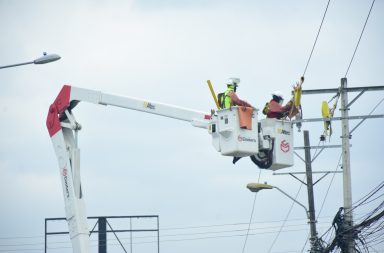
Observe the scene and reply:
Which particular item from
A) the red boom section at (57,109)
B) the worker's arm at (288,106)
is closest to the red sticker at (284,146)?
the worker's arm at (288,106)

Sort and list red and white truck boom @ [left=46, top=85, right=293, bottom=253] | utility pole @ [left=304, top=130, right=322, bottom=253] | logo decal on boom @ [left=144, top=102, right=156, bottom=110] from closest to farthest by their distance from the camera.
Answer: red and white truck boom @ [left=46, top=85, right=293, bottom=253] < logo decal on boom @ [left=144, top=102, right=156, bottom=110] < utility pole @ [left=304, top=130, right=322, bottom=253]

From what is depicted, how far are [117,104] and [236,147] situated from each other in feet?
13.0

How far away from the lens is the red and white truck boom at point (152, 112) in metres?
19.2

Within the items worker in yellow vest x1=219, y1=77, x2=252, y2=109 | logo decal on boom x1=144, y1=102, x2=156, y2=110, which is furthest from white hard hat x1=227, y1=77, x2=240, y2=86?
logo decal on boom x1=144, y1=102, x2=156, y2=110

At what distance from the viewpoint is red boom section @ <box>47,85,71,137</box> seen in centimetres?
2186

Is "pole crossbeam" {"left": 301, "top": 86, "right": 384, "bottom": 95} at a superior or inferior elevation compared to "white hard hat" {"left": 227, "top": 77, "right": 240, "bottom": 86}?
superior

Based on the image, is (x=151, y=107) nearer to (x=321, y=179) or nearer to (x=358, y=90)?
(x=358, y=90)

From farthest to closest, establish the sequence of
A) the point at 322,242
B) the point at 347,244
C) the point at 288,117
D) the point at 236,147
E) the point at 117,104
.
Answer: the point at 322,242
the point at 347,244
the point at 117,104
the point at 288,117
the point at 236,147

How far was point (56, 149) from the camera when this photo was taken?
21859 mm

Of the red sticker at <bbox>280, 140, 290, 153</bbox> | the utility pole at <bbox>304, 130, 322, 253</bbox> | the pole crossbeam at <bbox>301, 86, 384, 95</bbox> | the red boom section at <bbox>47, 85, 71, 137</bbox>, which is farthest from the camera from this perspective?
the utility pole at <bbox>304, 130, 322, 253</bbox>

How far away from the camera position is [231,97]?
64.6ft

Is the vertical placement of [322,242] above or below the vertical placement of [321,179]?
below

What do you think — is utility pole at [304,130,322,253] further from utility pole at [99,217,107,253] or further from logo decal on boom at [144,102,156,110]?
utility pole at [99,217,107,253]

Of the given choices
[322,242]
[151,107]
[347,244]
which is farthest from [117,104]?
[322,242]
